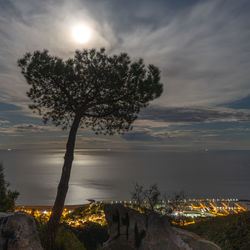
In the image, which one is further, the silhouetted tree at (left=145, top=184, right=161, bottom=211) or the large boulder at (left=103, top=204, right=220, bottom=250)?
the silhouetted tree at (left=145, top=184, right=161, bottom=211)

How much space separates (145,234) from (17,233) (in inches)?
174

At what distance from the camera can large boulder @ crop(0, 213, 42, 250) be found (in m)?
5.91

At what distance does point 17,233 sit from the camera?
19.8 ft

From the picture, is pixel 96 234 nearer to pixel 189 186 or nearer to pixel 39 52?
pixel 39 52

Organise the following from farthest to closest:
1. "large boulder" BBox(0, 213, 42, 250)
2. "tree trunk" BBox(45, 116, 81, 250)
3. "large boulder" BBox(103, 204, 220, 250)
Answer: "tree trunk" BBox(45, 116, 81, 250)
"large boulder" BBox(103, 204, 220, 250)
"large boulder" BBox(0, 213, 42, 250)

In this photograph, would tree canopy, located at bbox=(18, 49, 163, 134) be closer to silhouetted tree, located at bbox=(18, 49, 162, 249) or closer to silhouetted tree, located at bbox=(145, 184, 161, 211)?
silhouetted tree, located at bbox=(18, 49, 162, 249)

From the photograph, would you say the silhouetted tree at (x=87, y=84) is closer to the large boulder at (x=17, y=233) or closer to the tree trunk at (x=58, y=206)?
the tree trunk at (x=58, y=206)

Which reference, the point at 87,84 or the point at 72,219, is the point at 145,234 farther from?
the point at 72,219

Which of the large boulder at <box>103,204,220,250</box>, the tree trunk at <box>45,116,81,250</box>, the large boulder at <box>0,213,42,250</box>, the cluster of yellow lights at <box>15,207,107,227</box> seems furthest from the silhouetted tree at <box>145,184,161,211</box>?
the large boulder at <box>0,213,42,250</box>

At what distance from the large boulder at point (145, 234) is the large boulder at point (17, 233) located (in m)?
3.09

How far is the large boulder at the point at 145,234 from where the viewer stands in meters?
7.48

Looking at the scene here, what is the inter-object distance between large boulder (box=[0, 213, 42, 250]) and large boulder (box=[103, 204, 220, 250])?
3.09m

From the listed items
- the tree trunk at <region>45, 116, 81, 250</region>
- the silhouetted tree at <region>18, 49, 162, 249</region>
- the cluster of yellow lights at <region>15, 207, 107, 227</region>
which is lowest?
the cluster of yellow lights at <region>15, 207, 107, 227</region>

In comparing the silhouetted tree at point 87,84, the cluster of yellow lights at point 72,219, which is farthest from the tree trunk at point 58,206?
the cluster of yellow lights at point 72,219
